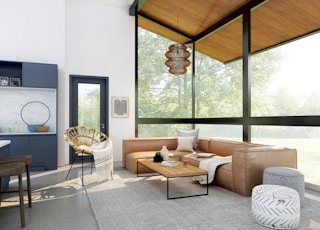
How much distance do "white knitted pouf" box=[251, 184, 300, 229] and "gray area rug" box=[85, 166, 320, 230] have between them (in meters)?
0.11

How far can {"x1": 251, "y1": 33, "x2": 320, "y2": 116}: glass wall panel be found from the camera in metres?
3.89

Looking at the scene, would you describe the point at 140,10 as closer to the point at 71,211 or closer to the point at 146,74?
the point at 146,74

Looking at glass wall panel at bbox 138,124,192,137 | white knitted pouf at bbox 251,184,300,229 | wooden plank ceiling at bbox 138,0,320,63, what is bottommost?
white knitted pouf at bbox 251,184,300,229

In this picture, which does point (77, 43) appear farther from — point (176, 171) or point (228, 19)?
point (176, 171)

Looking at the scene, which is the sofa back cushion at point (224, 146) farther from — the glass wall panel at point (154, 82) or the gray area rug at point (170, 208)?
the glass wall panel at point (154, 82)

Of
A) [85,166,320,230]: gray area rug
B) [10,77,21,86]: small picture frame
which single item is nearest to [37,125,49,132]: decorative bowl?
[10,77,21,86]: small picture frame

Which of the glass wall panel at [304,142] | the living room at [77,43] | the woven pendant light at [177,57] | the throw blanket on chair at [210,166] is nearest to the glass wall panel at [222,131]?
the living room at [77,43]

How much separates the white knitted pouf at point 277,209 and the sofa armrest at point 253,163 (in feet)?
2.51

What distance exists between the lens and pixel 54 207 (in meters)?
3.07

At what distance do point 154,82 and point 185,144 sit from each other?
203 centimetres

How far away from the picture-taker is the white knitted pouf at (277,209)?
7.99ft

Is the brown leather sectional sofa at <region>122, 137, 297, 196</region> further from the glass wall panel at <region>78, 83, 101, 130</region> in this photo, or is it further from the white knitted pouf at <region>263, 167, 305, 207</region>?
the glass wall panel at <region>78, 83, 101, 130</region>

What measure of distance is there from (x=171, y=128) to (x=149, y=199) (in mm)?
3492

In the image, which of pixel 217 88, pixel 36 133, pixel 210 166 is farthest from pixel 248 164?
pixel 36 133
